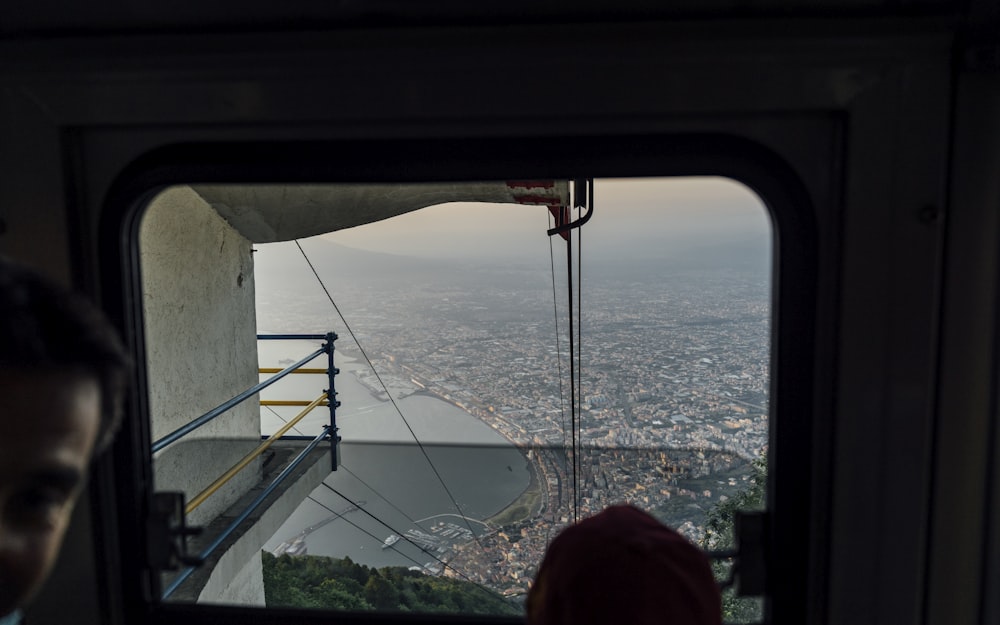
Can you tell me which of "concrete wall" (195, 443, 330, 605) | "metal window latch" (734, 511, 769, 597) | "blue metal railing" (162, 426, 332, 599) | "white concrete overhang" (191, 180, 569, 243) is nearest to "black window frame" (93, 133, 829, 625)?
"metal window latch" (734, 511, 769, 597)

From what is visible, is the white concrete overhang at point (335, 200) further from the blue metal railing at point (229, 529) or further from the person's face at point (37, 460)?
the person's face at point (37, 460)

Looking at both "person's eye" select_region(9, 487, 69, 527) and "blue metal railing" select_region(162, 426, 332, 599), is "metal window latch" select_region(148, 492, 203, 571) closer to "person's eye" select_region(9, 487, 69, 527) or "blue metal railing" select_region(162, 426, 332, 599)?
"blue metal railing" select_region(162, 426, 332, 599)

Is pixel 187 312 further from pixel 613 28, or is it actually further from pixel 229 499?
pixel 613 28

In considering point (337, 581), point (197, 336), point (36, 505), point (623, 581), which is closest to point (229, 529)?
point (197, 336)

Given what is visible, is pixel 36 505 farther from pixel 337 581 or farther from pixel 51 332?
pixel 337 581

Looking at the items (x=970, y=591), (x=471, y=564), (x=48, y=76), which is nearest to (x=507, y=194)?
(x=48, y=76)

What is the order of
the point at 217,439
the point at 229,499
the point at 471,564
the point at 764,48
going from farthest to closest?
the point at 471,564
the point at 229,499
the point at 217,439
the point at 764,48

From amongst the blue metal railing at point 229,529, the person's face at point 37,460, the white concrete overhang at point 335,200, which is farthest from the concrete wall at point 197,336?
the person's face at point 37,460
